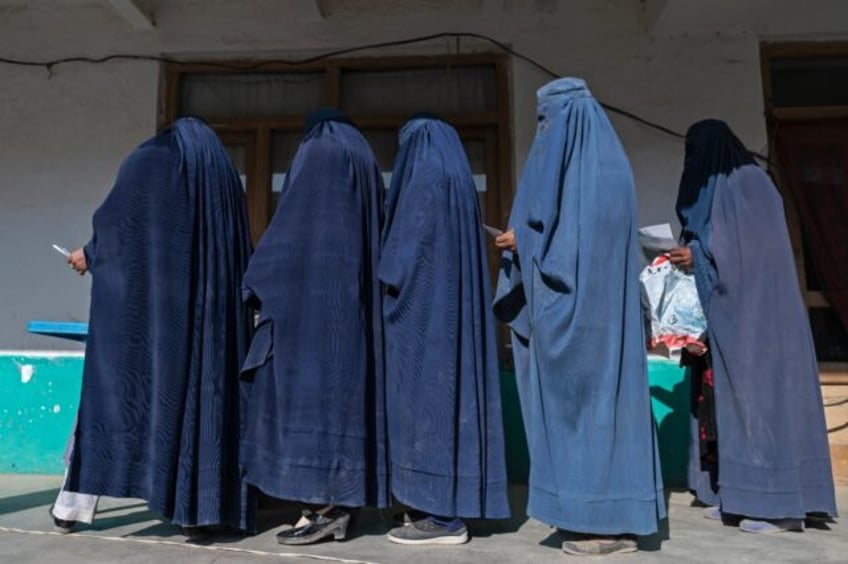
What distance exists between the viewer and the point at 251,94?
442 centimetres

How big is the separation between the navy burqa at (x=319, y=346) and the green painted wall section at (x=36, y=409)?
1.87 metres

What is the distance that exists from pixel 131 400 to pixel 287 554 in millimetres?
741

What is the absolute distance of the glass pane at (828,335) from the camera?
156 inches

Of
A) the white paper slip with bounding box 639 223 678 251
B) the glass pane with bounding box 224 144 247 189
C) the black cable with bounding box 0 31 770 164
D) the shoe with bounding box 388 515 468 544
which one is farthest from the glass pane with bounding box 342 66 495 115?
the shoe with bounding box 388 515 468 544

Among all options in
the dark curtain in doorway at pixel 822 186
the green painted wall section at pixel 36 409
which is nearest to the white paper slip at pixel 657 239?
the dark curtain in doorway at pixel 822 186

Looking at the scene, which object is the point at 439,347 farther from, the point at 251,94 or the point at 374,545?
the point at 251,94

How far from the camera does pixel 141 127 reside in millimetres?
4336

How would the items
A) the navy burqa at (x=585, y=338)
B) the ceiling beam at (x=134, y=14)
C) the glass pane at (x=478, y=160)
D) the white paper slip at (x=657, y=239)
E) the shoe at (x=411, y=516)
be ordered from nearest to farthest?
the navy burqa at (x=585, y=338) → the shoe at (x=411, y=516) → the white paper slip at (x=657, y=239) → the ceiling beam at (x=134, y=14) → the glass pane at (x=478, y=160)

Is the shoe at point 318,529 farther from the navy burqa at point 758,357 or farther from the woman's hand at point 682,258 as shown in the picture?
the woman's hand at point 682,258

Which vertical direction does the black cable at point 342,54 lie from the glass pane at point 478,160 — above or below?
above

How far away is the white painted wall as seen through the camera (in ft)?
13.6

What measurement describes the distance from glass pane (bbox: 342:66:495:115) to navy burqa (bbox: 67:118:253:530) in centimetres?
186

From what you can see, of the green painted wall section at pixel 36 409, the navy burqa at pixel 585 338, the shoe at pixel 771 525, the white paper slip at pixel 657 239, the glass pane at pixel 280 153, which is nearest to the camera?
the navy burqa at pixel 585 338

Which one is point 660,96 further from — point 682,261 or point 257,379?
point 257,379
